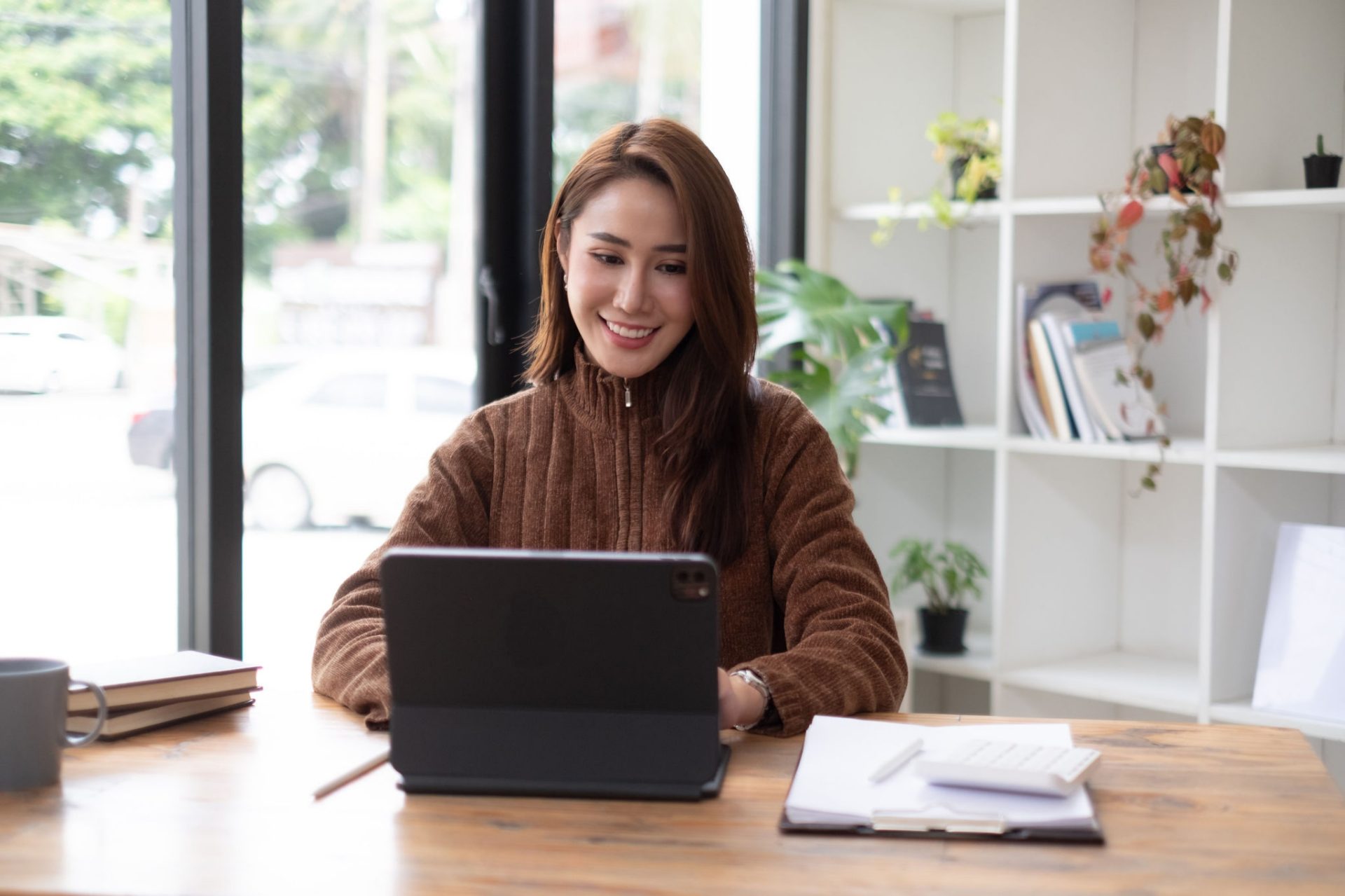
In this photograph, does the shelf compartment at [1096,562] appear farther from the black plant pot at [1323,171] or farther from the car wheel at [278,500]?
the car wheel at [278,500]

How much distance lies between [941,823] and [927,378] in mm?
2085

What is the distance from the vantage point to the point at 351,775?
3.77ft

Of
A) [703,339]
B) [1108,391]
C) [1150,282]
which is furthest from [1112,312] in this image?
[703,339]

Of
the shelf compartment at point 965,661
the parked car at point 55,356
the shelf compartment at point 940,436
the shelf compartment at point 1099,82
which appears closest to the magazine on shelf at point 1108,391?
the shelf compartment at point 940,436

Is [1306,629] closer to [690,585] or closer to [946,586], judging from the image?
[946,586]

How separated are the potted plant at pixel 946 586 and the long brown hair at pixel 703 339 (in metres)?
1.32

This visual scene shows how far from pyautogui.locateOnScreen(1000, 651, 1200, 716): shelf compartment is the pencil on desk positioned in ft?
5.94

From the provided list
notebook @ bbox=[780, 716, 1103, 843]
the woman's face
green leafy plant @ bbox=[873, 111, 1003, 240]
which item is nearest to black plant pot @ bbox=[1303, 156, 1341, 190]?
green leafy plant @ bbox=[873, 111, 1003, 240]

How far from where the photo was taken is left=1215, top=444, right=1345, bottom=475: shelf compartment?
2.32m

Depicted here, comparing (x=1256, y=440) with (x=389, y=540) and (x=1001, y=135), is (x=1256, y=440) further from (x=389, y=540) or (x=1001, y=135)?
(x=389, y=540)

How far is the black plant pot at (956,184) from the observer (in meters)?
2.84

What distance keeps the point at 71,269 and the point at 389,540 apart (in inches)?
28.6

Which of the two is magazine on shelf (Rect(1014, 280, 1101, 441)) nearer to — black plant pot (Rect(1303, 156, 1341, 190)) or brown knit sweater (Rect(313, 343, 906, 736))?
black plant pot (Rect(1303, 156, 1341, 190))

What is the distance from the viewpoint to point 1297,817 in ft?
3.46
